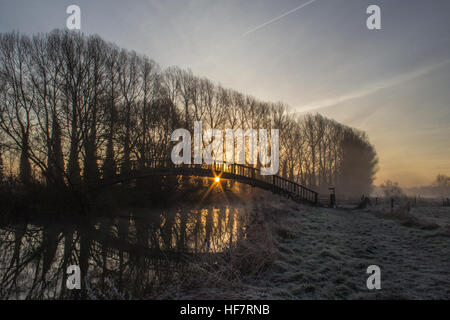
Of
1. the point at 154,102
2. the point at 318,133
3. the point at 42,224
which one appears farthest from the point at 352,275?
the point at 318,133

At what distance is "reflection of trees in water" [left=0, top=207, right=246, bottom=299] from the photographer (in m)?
5.18

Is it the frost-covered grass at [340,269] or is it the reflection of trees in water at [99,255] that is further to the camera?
the reflection of trees in water at [99,255]

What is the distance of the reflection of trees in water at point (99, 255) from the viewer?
518cm

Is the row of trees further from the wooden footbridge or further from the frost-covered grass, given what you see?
the frost-covered grass

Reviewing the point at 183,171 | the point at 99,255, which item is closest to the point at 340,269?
the point at 99,255

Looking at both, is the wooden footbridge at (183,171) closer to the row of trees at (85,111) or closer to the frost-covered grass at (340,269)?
the row of trees at (85,111)

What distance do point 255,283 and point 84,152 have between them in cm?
1827

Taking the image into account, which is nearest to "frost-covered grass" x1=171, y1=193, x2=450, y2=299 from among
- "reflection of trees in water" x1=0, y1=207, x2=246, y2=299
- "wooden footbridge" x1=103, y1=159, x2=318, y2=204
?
"reflection of trees in water" x1=0, y1=207, x2=246, y2=299

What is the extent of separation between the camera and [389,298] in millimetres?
3822

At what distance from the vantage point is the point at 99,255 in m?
7.84

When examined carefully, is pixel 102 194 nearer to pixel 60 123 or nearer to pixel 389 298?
pixel 60 123

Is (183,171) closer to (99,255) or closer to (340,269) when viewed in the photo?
(99,255)

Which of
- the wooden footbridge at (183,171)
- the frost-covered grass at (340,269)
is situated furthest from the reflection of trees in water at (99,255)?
the wooden footbridge at (183,171)
